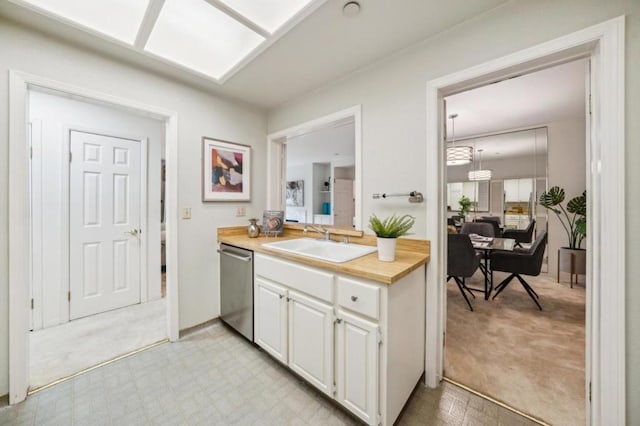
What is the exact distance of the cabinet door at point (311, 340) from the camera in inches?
53.7

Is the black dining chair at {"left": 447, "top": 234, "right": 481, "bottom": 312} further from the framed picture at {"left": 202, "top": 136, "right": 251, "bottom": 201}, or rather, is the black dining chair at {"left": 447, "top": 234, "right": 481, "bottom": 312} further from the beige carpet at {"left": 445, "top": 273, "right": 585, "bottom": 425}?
the framed picture at {"left": 202, "top": 136, "right": 251, "bottom": 201}

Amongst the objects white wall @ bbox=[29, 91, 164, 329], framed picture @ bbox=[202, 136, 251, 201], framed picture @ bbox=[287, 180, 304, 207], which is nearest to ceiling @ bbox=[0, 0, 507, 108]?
framed picture @ bbox=[202, 136, 251, 201]

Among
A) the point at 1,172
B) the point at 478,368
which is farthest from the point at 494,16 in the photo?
the point at 1,172

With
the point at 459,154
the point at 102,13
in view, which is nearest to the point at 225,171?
the point at 102,13

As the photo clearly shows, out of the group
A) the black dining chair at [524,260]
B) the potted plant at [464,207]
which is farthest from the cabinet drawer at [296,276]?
the potted plant at [464,207]

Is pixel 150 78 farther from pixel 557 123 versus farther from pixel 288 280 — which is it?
pixel 557 123

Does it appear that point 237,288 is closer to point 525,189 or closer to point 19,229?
point 19,229

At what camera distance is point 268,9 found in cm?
138

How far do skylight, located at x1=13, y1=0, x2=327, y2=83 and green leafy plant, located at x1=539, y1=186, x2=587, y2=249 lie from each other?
4175 millimetres

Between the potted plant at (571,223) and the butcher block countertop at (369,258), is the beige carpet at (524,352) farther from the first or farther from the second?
the butcher block countertop at (369,258)

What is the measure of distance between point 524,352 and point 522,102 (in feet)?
9.28

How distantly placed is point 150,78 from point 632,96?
2944 mm

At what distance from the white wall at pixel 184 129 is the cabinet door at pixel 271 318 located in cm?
76

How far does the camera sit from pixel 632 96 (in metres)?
1.04
